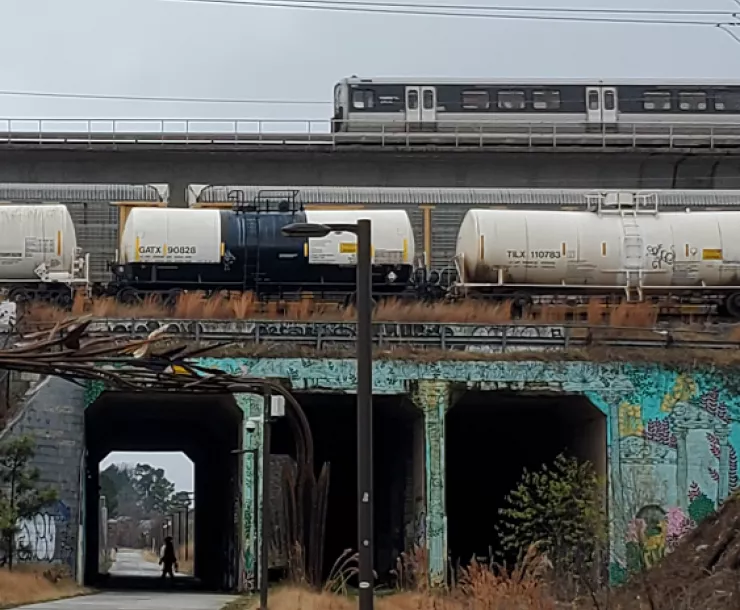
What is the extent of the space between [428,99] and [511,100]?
3.18 metres

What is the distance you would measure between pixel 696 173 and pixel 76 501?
31403 mm

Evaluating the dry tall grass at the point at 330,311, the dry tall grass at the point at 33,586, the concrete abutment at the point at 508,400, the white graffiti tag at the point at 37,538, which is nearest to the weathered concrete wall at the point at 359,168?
the dry tall grass at the point at 330,311

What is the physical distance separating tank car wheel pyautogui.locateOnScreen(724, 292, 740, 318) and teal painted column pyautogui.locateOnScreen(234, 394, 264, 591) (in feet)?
45.9

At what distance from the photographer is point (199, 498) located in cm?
5416

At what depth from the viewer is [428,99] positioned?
48.8m

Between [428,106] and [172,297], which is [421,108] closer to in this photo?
[428,106]

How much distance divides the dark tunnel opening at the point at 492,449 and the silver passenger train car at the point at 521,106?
1458 centimetres

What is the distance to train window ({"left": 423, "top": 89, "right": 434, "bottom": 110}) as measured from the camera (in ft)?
159

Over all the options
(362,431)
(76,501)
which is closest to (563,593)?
(362,431)

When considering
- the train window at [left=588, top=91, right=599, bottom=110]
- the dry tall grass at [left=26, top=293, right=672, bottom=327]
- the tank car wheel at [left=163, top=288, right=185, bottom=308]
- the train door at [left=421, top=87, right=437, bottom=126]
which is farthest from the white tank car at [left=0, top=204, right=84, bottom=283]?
the train window at [left=588, top=91, right=599, bottom=110]

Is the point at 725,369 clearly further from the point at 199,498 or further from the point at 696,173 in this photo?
the point at 199,498

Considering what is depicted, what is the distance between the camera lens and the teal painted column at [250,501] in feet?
89.1

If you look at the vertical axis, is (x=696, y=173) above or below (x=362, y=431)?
above

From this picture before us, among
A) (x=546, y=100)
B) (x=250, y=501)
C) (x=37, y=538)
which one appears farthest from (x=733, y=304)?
(x=37, y=538)
